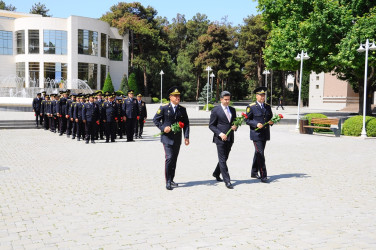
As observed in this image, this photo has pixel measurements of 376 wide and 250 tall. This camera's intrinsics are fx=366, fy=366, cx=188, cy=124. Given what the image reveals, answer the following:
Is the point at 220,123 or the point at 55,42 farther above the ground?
the point at 55,42

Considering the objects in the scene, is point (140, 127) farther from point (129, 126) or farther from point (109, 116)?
point (109, 116)

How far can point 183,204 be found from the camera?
246 inches

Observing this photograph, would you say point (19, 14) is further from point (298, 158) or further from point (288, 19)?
point (298, 158)

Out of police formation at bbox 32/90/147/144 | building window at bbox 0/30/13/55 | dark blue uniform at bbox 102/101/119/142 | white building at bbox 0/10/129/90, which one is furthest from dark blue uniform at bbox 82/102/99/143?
building window at bbox 0/30/13/55

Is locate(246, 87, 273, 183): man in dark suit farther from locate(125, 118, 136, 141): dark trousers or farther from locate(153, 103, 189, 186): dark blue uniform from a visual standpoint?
locate(125, 118, 136, 141): dark trousers

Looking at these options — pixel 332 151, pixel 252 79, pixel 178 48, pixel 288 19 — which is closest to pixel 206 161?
pixel 332 151

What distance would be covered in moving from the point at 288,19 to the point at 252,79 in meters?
46.5

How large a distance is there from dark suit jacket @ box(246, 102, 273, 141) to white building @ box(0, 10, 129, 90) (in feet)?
145

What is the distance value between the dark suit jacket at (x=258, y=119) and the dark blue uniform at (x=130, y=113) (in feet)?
27.1

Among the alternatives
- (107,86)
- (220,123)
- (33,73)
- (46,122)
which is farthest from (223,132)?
(33,73)

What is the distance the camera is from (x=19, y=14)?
58281mm

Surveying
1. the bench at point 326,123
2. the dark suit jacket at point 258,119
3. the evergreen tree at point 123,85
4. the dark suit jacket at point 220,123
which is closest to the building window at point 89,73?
the evergreen tree at point 123,85

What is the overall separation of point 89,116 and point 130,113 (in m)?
1.73

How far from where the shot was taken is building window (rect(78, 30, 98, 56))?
50.7 m
